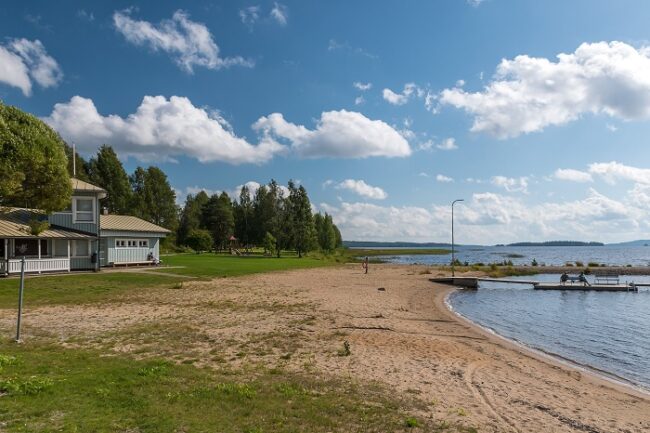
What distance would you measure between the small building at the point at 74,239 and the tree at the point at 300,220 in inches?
1678

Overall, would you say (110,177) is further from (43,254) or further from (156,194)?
(43,254)

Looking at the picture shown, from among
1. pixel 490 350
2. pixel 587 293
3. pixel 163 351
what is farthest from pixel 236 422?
pixel 587 293

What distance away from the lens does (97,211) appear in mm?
33281

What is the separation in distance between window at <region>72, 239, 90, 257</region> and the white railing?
4.75 ft

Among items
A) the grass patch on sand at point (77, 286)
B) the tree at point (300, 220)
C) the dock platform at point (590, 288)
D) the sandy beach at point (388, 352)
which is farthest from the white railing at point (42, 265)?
the tree at point (300, 220)

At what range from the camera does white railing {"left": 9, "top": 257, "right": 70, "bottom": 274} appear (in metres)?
28.5

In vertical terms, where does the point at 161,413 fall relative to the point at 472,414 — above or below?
above

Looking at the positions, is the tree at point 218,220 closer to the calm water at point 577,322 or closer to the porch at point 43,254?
the porch at point 43,254

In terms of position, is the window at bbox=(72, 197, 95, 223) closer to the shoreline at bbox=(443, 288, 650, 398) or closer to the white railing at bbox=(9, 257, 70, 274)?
the white railing at bbox=(9, 257, 70, 274)

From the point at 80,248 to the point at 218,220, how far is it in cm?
6034

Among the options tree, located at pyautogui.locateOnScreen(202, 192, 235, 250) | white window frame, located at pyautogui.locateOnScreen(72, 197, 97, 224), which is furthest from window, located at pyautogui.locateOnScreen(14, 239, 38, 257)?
tree, located at pyautogui.locateOnScreen(202, 192, 235, 250)

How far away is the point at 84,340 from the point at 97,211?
24.1 meters

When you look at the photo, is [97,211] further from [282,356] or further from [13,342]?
[282,356]

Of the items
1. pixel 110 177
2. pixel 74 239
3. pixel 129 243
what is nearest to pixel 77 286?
pixel 74 239
